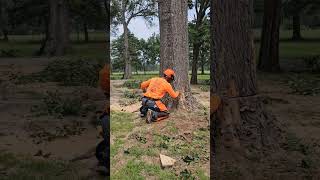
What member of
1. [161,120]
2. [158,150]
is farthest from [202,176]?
[161,120]

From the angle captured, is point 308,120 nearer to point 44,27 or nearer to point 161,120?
point 161,120

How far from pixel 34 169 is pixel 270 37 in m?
5.84

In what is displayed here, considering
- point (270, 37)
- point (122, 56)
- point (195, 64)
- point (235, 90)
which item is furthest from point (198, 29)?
point (235, 90)

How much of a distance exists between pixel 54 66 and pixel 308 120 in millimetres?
4421

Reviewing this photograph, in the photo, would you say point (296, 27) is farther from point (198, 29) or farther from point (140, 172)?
point (198, 29)

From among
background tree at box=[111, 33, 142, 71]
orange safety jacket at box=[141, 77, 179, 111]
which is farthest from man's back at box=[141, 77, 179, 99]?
background tree at box=[111, 33, 142, 71]

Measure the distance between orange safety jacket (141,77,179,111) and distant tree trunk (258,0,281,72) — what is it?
10.6ft

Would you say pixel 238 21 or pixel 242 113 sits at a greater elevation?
pixel 238 21

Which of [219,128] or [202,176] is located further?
[219,128]

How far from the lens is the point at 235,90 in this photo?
6047mm

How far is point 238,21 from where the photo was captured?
6117 millimetres

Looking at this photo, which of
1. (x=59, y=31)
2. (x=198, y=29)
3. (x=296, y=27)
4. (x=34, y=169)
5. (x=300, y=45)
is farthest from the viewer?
(x=198, y=29)

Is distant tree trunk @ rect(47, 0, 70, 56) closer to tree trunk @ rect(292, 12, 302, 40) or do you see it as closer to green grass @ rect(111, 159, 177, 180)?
green grass @ rect(111, 159, 177, 180)

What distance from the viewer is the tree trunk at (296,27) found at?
816 centimetres
